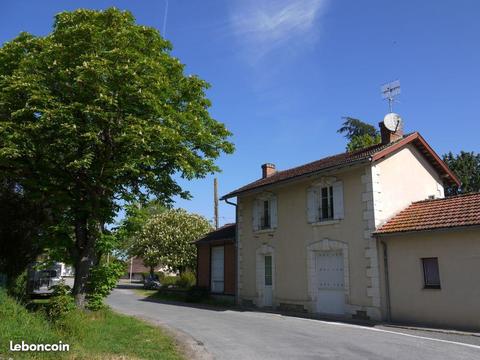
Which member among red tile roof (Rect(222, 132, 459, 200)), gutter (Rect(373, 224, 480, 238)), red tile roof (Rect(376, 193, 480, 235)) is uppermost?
red tile roof (Rect(222, 132, 459, 200))

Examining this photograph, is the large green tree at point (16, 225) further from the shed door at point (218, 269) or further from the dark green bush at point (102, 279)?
the shed door at point (218, 269)

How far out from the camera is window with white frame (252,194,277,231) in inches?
785

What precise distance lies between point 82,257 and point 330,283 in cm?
873

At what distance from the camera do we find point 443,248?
1375 centimetres

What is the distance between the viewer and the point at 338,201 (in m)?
16.9

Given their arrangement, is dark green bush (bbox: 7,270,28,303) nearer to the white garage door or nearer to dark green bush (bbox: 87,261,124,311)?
dark green bush (bbox: 87,261,124,311)

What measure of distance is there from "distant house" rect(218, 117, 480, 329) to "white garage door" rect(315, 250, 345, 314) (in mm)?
36

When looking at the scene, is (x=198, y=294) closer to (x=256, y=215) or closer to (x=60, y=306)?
(x=256, y=215)

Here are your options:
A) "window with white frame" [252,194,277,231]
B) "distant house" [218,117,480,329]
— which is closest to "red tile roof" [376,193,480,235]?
"distant house" [218,117,480,329]

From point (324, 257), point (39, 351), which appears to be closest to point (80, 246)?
point (39, 351)

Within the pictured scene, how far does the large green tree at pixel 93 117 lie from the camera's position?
11.4 meters

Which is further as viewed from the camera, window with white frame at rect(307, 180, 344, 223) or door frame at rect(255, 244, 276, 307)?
door frame at rect(255, 244, 276, 307)

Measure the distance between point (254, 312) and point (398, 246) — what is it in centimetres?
629
